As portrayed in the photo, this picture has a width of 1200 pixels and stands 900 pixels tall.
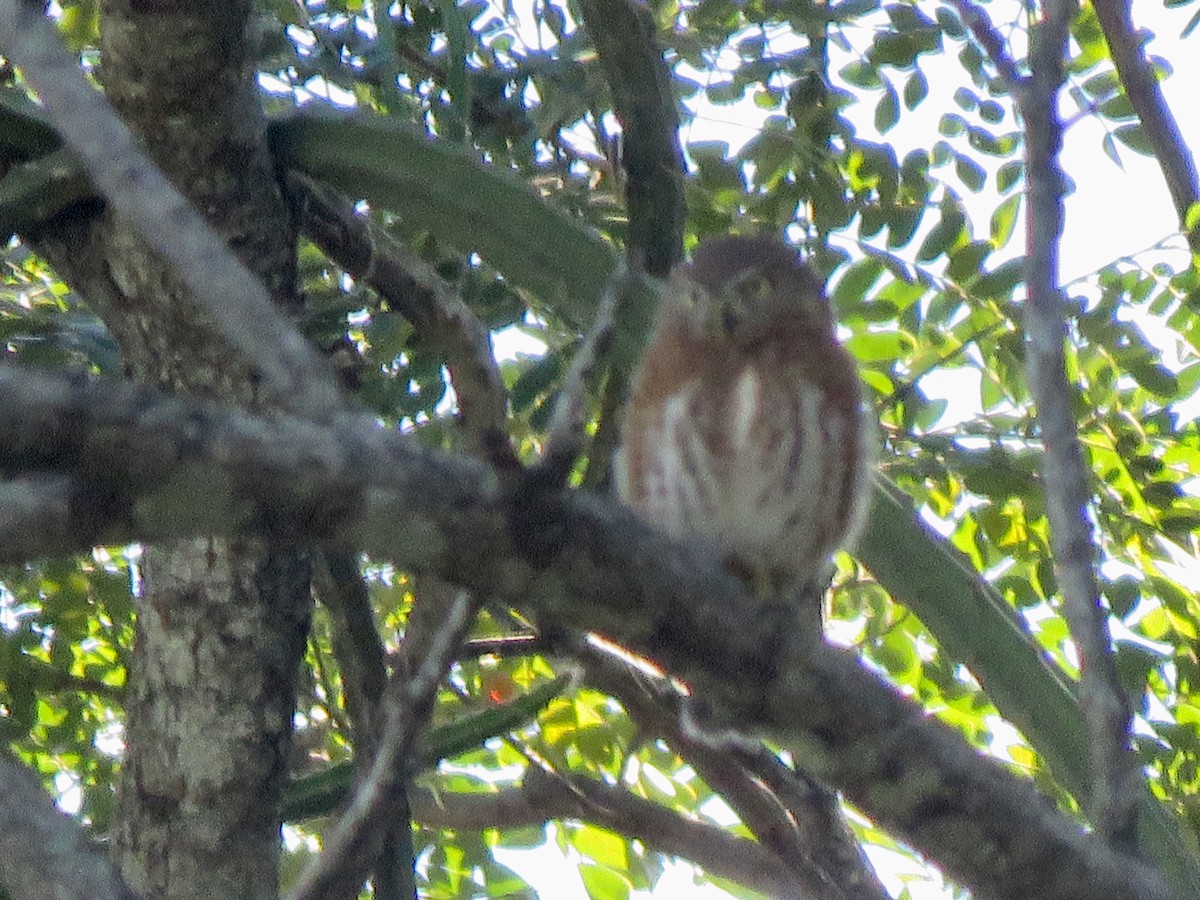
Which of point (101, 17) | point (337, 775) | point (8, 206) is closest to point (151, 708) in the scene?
point (337, 775)

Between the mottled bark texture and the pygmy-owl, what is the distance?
743 millimetres

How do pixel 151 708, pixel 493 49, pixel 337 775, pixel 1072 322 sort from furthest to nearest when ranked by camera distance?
pixel 493 49, pixel 1072 322, pixel 337 775, pixel 151 708

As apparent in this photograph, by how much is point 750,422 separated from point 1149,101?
54.6 inches

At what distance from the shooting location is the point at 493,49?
12.6 feet

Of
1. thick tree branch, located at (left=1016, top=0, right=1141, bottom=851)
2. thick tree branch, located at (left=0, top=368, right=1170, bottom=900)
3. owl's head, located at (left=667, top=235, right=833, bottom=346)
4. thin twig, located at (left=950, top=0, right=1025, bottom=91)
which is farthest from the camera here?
owl's head, located at (left=667, top=235, right=833, bottom=346)

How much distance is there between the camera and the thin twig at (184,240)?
185 centimetres

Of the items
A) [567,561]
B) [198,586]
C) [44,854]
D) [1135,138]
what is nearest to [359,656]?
[198,586]

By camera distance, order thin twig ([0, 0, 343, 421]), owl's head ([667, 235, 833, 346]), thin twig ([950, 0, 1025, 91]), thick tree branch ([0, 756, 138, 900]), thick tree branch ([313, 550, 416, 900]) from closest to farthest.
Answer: thin twig ([0, 0, 343, 421]) → thick tree branch ([0, 756, 138, 900]) → thin twig ([950, 0, 1025, 91]) → thick tree branch ([313, 550, 416, 900]) → owl's head ([667, 235, 833, 346])

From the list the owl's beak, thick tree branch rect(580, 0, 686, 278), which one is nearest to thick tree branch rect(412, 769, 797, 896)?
the owl's beak

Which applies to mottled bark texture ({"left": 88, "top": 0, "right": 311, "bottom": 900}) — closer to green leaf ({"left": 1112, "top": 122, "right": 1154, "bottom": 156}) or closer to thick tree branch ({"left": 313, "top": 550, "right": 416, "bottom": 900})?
thick tree branch ({"left": 313, "top": 550, "right": 416, "bottom": 900})

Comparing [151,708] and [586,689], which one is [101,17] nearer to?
[151,708]

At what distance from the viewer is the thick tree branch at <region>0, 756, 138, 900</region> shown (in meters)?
2.09

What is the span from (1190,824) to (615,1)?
193cm

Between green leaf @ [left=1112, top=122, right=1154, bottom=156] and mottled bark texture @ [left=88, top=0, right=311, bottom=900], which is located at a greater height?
green leaf @ [left=1112, top=122, right=1154, bottom=156]
